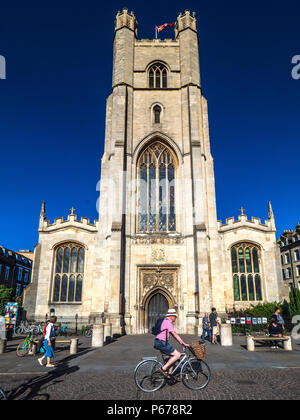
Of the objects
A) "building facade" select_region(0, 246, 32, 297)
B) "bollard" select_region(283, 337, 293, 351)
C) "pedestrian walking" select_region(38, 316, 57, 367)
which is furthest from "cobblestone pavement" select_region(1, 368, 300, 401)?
"building facade" select_region(0, 246, 32, 297)

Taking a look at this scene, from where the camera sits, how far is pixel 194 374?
20.4 ft

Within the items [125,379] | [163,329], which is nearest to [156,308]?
[125,379]

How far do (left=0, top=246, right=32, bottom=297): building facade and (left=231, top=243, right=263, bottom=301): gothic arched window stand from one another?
32474mm

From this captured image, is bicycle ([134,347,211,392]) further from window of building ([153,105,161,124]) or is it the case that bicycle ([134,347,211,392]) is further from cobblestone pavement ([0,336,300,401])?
window of building ([153,105,161,124])

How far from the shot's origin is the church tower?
1895 centimetres

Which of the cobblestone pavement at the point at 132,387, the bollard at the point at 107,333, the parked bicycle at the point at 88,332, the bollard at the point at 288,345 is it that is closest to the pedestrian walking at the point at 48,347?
the cobblestone pavement at the point at 132,387

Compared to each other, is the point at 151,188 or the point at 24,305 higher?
the point at 151,188

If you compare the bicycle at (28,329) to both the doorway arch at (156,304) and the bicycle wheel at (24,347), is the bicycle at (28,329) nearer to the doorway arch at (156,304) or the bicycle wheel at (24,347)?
the doorway arch at (156,304)

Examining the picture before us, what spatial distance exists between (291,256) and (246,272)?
21231 mm

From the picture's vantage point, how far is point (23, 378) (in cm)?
711

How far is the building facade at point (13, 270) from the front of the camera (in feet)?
138
